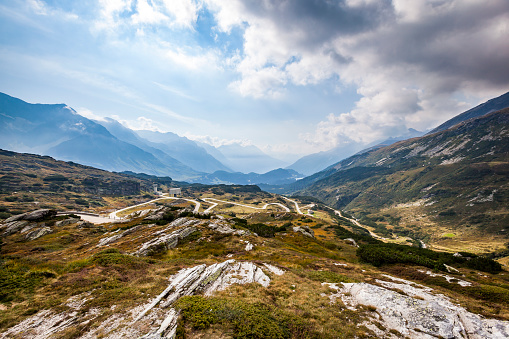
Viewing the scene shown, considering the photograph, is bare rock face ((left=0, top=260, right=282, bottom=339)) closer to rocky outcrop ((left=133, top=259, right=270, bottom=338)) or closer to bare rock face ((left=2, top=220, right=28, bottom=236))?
rocky outcrop ((left=133, top=259, right=270, bottom=338))

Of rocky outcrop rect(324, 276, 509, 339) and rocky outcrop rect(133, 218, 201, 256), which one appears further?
rocky outcrop rect(133, 218, 201, 256)

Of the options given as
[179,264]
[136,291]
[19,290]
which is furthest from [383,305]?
[19,290]

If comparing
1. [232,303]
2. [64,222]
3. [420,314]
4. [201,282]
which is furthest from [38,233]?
[420,314]

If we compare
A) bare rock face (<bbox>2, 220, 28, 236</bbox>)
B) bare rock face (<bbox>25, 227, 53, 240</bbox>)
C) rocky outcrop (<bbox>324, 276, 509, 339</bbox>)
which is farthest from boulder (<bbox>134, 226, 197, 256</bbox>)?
A: bare rock face (<bbox>2, 220, 28, 236</bbox>)

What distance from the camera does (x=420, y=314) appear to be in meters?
14.4

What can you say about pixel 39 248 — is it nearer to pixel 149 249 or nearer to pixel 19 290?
pixel 149 249

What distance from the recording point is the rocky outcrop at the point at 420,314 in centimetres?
1266

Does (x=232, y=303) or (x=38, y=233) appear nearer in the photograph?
(x=232, y=303)

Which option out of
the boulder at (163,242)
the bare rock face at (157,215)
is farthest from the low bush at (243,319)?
the bare rock face at (157,215)

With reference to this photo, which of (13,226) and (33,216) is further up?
(33,216)

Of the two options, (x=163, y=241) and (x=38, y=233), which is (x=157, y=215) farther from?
(x=163, y=241)

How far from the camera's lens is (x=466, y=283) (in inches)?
864

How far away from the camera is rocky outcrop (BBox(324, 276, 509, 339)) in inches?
498

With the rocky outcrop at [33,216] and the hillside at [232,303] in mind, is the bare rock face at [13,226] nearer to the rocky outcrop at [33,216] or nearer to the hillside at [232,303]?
the rocky outcrop at [33,216]
